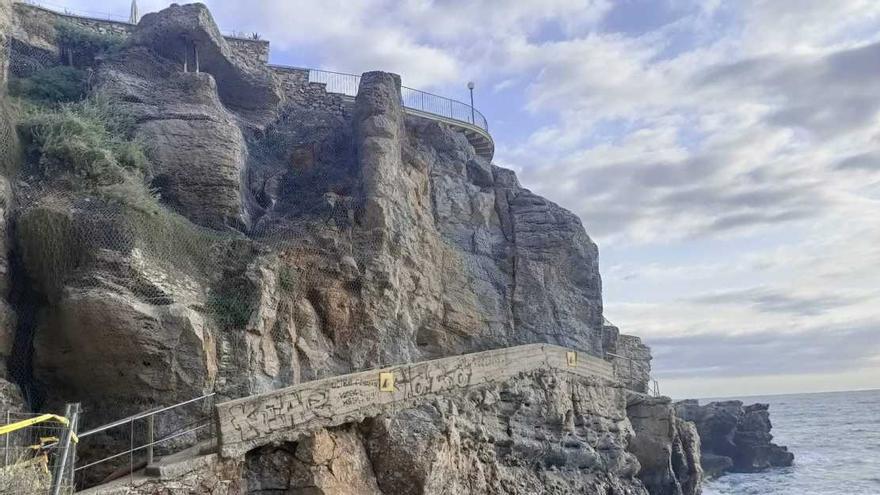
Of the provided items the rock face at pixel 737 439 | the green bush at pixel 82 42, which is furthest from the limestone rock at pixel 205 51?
the rock face at pixel 737 439

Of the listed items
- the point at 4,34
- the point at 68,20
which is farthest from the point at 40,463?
the point at 68,20

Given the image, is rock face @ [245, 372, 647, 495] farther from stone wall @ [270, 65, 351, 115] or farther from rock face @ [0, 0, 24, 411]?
stone wall @ [270, 65, 351, 115]

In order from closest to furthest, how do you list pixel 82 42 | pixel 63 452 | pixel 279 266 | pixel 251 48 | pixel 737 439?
pixel 63 452, pixel 279 266, pixel 82 42, pixel 251 48, pixel 737 439

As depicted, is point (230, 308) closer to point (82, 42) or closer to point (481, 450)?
point (481, 450)

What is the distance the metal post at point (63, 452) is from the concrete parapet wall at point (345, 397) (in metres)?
1.67

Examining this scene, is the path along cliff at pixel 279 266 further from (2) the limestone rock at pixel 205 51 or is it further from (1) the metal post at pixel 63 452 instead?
(1) the metal post at pixel 63 452

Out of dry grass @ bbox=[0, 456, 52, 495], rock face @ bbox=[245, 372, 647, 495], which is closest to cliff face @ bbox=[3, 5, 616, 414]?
rock face @ bbox=[245, 372, 647, 495]

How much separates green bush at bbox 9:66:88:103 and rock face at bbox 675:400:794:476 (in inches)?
1139

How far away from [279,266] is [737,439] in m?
29.7

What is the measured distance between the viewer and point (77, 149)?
1184cm

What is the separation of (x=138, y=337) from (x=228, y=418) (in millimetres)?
1985

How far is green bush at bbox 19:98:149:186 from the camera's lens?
11.8 m

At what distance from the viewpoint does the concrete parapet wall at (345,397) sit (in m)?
9.19

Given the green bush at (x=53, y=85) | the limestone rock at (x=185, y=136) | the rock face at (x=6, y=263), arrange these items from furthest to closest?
the green bush at (x=53, y=85), the limestone rock at (x=185, y=136), the rock face at (x=6, y=263)
